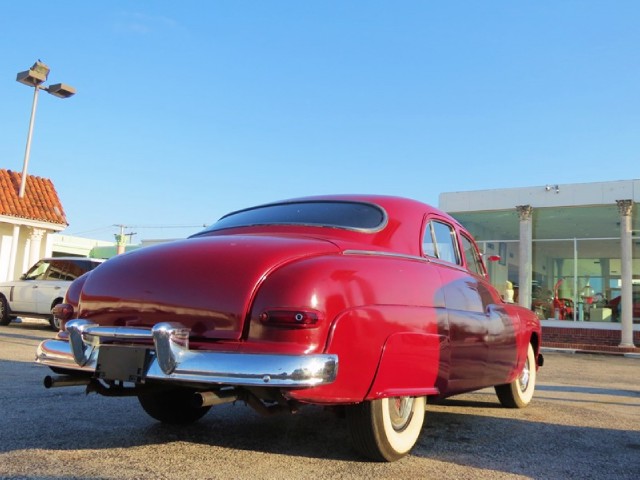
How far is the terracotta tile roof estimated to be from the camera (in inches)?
691

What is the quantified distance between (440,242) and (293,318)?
203cm

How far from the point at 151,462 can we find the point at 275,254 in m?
1.42

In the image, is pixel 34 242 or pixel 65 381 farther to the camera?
pixel 34 242

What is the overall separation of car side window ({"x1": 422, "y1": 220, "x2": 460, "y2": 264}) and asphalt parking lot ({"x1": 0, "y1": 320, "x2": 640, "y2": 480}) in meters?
1.38

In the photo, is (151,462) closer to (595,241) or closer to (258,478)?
(258,478)

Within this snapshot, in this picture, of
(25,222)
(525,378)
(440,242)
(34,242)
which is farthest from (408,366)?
(34,242)

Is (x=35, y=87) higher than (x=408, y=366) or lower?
higher

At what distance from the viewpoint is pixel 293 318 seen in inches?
113

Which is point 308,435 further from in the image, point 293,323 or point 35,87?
point 35,87

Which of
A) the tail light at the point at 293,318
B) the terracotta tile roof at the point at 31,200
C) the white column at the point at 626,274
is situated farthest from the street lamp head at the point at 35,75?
the white column at the point at 626,274

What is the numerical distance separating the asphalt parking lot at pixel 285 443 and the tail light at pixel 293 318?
0.89 meters

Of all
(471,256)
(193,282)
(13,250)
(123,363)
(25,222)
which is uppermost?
(25,222)

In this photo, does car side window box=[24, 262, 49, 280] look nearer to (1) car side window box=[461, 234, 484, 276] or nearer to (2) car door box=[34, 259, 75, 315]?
(2) car door box=[34, 259, 75, 315]

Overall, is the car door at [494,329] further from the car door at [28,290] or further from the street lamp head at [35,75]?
the street lamp head at [35,75]
